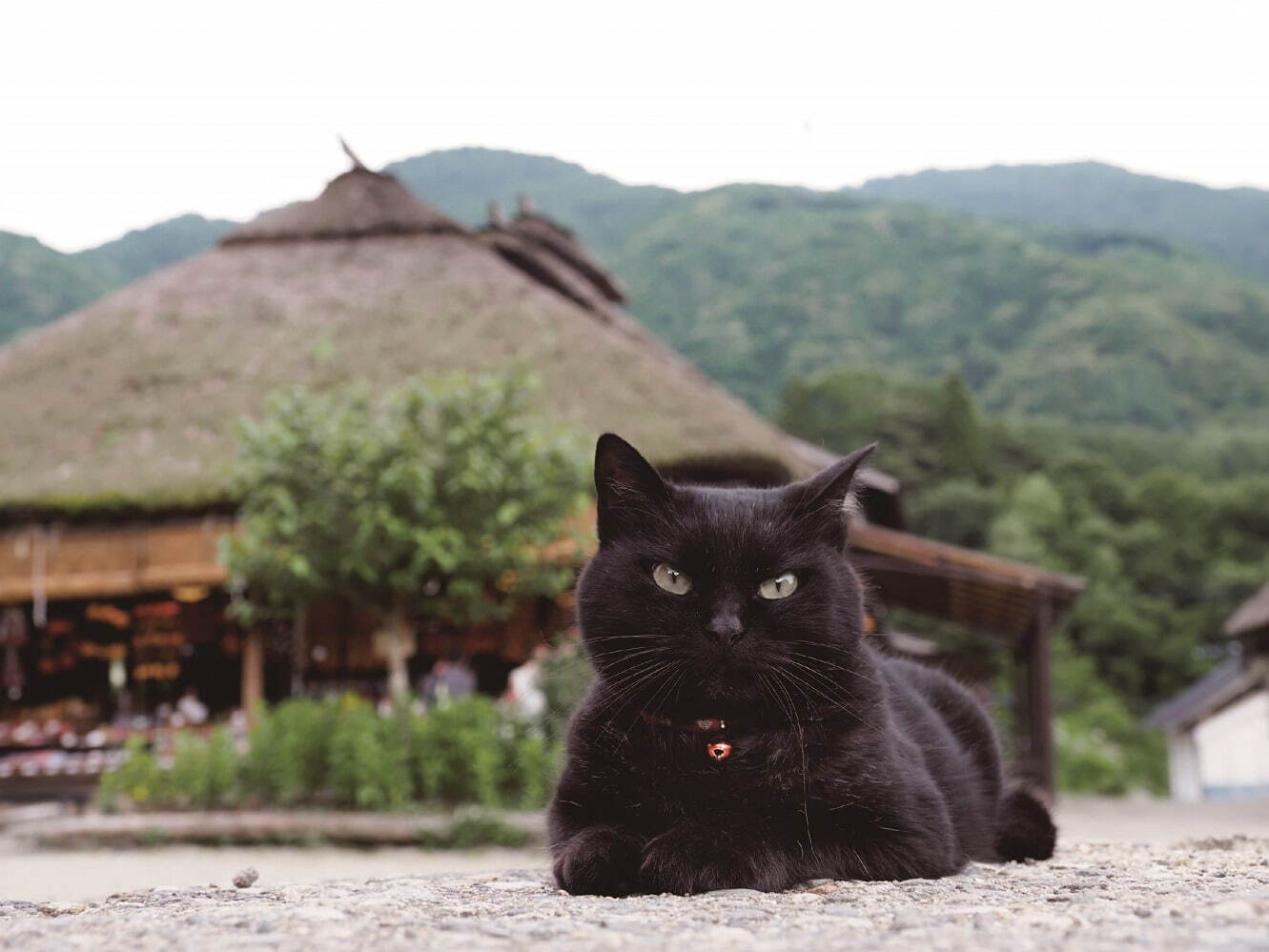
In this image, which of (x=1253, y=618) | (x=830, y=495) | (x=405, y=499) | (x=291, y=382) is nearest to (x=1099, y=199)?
(x=1253, y=618)

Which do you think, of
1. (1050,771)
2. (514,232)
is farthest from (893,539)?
(514,232)

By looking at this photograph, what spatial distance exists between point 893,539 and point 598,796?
1114 centimetres

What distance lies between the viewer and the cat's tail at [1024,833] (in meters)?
3.29

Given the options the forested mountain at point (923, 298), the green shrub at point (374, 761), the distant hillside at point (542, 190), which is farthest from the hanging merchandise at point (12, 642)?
the distant hillside at point (542, 190)

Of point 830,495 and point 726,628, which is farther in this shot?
point 830,495

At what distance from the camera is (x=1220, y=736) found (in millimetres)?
30094

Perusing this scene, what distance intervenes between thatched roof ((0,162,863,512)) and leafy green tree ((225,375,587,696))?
9.59 ft

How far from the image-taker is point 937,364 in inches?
2092

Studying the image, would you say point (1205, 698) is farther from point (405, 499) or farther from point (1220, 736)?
point (405, 499)

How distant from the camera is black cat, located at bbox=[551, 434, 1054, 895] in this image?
2424 mm

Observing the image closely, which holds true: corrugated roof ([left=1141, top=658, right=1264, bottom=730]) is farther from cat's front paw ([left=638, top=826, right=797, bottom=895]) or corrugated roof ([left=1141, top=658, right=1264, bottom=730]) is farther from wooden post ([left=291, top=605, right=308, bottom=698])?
cat's front paw ([left=638, top=826, right=797, bottom=895])

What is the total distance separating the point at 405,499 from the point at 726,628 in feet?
27.0

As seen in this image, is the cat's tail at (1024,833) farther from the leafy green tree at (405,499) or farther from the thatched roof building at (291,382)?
the thatched roof building at (291,382)

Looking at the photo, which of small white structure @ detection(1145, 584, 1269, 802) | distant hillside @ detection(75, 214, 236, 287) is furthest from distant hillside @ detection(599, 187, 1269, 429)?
distant hillside @ detection(75, 214, 236, 287)
